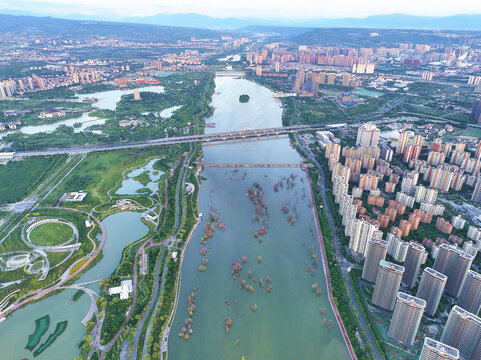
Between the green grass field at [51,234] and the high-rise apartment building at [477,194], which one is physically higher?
the high-rise apartment building at [477,194]

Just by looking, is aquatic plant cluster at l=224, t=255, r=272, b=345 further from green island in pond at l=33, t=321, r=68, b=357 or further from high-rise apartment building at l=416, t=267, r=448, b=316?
green island in pond at l=33, t=321, r=68, b=357

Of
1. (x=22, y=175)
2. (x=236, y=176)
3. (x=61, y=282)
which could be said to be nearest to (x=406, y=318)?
(x=61, y=282)

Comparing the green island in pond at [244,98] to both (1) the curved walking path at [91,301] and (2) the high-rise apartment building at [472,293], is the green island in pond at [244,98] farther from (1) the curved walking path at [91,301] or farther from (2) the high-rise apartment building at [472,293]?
(2) the high-rise apartment building at [472,293]

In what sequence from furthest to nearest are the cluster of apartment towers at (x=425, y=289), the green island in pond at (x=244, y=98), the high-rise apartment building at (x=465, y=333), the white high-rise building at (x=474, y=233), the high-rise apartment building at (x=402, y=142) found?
the green island in pond at (x=244, y=98)
the high-rise apartment building at (x=402, y=142)
the white high-rise building at (x=474, y=233)
the cluster of apartment towers at (x=425, y=289)
the high-rise apartment building at (x=465, y=333)

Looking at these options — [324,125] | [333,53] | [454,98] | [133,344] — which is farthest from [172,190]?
[333,53]

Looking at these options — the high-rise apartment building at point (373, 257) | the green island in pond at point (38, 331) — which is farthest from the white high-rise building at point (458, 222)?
the green island in pond at point (38, 331)

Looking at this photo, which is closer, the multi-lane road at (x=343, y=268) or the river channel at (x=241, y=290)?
the multi-lane road at (x=343, y=268)
